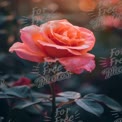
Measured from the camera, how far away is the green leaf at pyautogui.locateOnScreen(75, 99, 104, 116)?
57.5 inches

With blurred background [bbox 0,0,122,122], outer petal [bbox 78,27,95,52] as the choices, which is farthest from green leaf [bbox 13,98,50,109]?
outer petal [bbox 78,27,95,52]

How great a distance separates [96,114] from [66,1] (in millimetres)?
592

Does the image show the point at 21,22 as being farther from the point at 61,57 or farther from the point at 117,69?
the point at 117,69

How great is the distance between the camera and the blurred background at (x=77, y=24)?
1.49 metres

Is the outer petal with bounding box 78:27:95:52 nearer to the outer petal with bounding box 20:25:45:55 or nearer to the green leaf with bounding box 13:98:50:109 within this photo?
the outer petal with bounding box 20:25:45:55

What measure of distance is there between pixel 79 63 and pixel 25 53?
271mm

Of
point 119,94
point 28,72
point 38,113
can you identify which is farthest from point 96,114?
point 28,72

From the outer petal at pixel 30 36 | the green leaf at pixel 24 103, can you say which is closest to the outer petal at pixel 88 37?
the outer petal at pixel 30 36

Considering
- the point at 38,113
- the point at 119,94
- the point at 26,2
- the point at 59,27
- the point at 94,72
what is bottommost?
the point at 38,113

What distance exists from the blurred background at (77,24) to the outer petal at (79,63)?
0.10 ft

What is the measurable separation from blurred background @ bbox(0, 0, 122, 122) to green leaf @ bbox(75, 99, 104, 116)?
0.04m

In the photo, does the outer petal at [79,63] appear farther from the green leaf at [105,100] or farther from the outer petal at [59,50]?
the green leaf at [105,100]

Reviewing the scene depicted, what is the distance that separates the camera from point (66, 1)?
1.49m

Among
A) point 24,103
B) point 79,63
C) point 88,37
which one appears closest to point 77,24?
point 88,37
